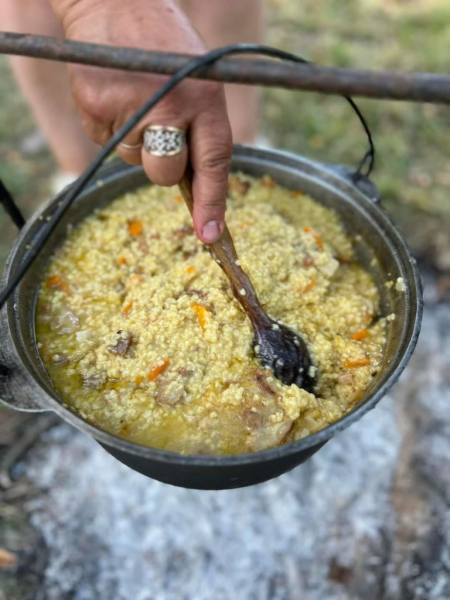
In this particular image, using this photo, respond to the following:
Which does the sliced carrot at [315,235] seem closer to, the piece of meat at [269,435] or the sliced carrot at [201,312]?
the sliced carrot at [201,312]

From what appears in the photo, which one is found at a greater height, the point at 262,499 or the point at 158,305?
the point at 158,305

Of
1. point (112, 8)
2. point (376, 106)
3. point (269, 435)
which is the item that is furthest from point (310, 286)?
point (376, 106)

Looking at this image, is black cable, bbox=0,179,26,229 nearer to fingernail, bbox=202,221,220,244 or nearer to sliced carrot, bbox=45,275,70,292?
sliced carrot, bbox=45,275,70,292

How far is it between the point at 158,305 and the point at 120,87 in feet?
2.14

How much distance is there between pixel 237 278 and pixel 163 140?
0.47 metres

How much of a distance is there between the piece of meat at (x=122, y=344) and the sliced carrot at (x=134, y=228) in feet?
1.59

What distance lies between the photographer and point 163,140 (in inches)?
48.7

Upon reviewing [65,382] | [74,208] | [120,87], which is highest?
[120,87]

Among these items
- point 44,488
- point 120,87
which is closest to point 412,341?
point 120,87

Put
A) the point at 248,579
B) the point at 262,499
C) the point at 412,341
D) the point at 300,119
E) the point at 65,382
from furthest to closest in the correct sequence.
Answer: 1. the point at 300,119
2. the point at 262,499
3. the point at 248,579
4. the point at 65,382
5. the point at 412,341

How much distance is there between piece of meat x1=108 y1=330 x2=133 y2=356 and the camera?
62.3 inches

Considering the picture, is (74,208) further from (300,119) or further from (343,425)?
(300,119)

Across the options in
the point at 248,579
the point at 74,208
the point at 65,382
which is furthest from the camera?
the point at 248,579

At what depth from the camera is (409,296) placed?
159 centimetres
